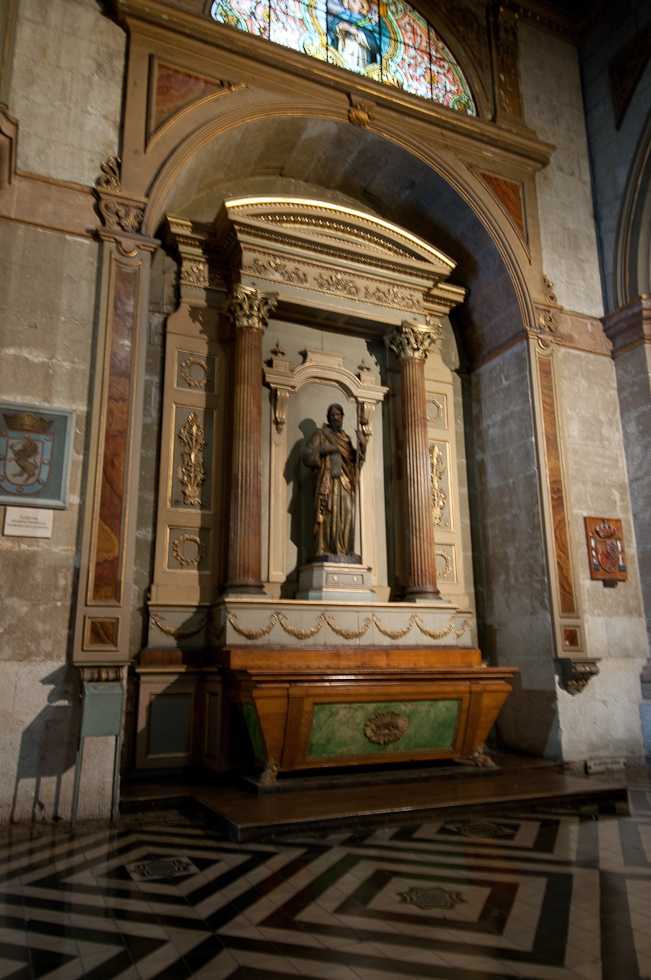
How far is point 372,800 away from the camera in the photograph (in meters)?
4.99

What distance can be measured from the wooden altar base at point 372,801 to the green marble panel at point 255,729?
1.05 feet

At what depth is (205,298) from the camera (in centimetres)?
744

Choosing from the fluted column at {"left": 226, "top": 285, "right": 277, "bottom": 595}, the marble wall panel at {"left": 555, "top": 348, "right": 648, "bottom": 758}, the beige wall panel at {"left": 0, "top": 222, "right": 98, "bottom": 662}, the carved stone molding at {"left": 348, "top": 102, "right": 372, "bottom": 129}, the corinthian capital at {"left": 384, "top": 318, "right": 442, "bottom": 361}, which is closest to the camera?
the beige wall panel at {"left": 0, "top": 222, "right": 98, "bottom": 662}

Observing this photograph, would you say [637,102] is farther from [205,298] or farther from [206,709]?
[206,709]

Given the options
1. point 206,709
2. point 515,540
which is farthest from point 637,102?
point 206,709

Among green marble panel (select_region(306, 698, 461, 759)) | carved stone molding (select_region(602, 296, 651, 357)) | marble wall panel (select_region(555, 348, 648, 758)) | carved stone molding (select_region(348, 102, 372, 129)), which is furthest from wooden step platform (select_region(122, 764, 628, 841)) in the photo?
carved stone molding (select_region(348, 102, 372, 129))

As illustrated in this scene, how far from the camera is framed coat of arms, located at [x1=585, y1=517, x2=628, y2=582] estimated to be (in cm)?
755

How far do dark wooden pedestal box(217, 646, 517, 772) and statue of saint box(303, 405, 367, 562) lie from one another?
3.89 feet

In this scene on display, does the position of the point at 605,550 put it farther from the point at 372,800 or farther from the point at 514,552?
the point at 372,800

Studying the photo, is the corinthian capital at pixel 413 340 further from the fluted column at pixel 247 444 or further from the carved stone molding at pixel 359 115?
the carved stone molding at pixel 359 115

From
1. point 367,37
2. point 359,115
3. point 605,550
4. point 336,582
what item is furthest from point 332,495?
point 367,37

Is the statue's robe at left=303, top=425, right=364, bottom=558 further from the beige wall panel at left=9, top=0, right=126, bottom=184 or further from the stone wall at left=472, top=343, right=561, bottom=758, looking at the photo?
the beige wall panel at left=9, top=0, right=126, bottom=184

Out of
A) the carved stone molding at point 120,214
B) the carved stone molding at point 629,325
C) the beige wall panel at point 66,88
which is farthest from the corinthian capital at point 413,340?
the beige wall panel at point 66,88

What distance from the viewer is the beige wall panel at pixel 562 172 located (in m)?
8.48
